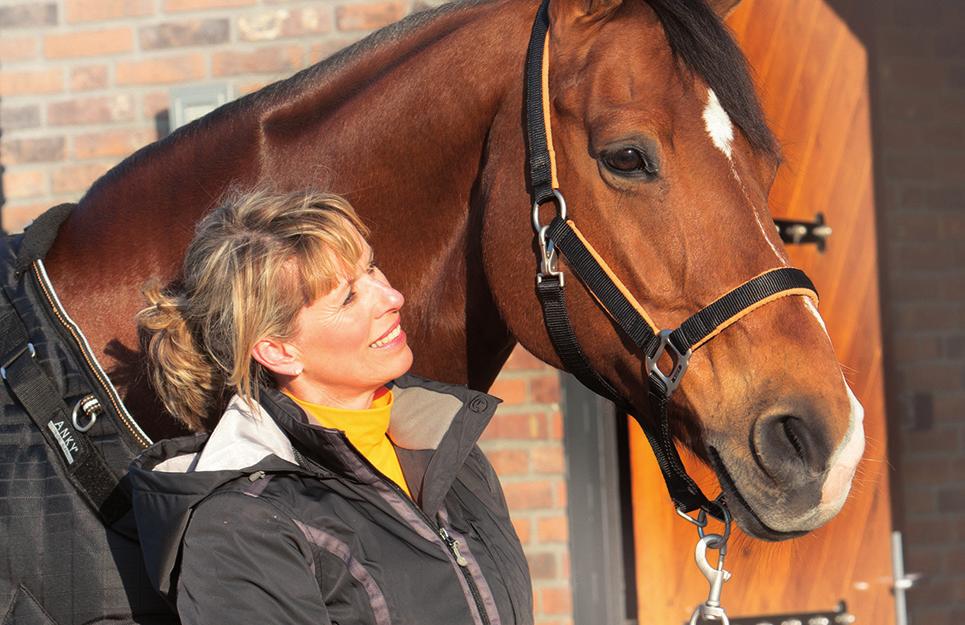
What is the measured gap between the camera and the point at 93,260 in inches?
74.0

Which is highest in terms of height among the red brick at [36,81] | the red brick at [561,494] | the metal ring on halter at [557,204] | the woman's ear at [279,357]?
the red brick at [36,81]

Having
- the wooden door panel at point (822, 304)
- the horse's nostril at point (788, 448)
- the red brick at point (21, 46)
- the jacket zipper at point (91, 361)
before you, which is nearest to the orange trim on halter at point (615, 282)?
the horse's nostril at point (788, 448)

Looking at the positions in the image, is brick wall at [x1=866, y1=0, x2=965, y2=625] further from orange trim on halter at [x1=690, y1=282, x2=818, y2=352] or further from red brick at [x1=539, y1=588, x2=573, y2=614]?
orange trim on halter at [x1=690, y1=282, x2=818, y2=352]

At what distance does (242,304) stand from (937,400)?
3.02 metres

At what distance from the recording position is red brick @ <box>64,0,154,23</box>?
3.46 meters

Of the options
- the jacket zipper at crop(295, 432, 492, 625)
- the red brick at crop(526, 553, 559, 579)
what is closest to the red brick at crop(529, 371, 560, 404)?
the red brick at crop(526, 553, 559, 579)

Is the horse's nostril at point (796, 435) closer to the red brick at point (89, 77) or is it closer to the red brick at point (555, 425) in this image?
the red brick at point (555, 425)

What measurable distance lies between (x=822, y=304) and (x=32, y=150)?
2676 millimetres

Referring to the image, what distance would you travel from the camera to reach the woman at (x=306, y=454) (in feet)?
4.41

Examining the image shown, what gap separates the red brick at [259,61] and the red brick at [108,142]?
329mm

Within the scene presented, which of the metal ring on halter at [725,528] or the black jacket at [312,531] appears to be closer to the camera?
the black jacket at [312,531]

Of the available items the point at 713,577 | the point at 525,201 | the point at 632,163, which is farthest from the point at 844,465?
the point at 525,201

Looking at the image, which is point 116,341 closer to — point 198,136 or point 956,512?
point 198,136

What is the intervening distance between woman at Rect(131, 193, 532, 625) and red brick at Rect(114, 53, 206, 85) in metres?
1.97
